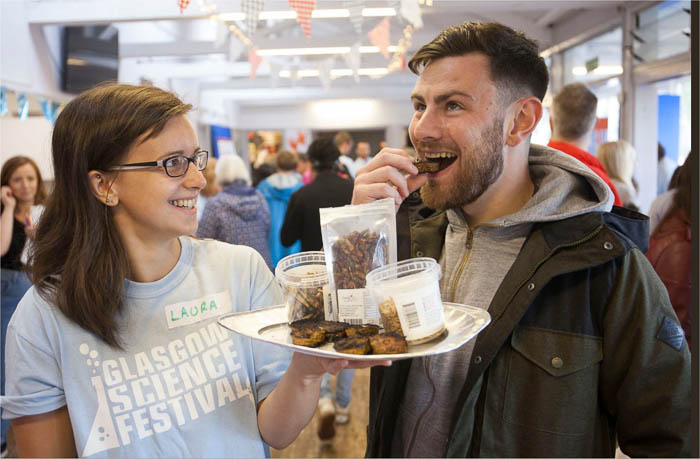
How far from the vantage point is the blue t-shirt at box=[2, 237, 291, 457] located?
4.00 feet

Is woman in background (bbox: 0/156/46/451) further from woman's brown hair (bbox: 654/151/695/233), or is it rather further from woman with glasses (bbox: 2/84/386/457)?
woman's brown hair (bbox: 654/151/695/233)

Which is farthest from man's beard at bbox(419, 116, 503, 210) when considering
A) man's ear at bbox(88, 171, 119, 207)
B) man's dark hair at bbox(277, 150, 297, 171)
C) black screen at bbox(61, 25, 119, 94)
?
black screen at bbox(61, 25, 119, 94)

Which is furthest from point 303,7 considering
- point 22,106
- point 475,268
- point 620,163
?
point 22,106

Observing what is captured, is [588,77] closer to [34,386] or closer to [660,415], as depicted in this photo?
[660,415]

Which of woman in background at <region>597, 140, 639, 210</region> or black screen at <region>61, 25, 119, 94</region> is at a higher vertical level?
black screen at <region>61, 25, 119, 94</region>

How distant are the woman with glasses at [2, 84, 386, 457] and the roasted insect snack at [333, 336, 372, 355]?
0.93 ft

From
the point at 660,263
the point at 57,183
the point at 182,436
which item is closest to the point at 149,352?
the point at 182,436

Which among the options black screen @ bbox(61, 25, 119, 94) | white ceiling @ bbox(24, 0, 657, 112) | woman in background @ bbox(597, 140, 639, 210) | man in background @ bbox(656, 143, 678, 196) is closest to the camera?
white ceiling @ bbox(24, 0, 657, 112)

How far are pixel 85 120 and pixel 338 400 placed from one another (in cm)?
296

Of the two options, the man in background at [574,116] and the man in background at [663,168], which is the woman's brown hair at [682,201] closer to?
the man in background at [574,116]

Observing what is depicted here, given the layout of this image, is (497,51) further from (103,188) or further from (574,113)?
(574,113)

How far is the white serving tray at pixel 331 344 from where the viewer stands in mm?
842

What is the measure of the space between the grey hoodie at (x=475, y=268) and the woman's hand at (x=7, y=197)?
300 centimetres

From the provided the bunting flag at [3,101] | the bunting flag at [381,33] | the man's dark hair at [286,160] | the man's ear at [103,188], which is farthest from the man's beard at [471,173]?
→ the bunting flag at [3,101]
